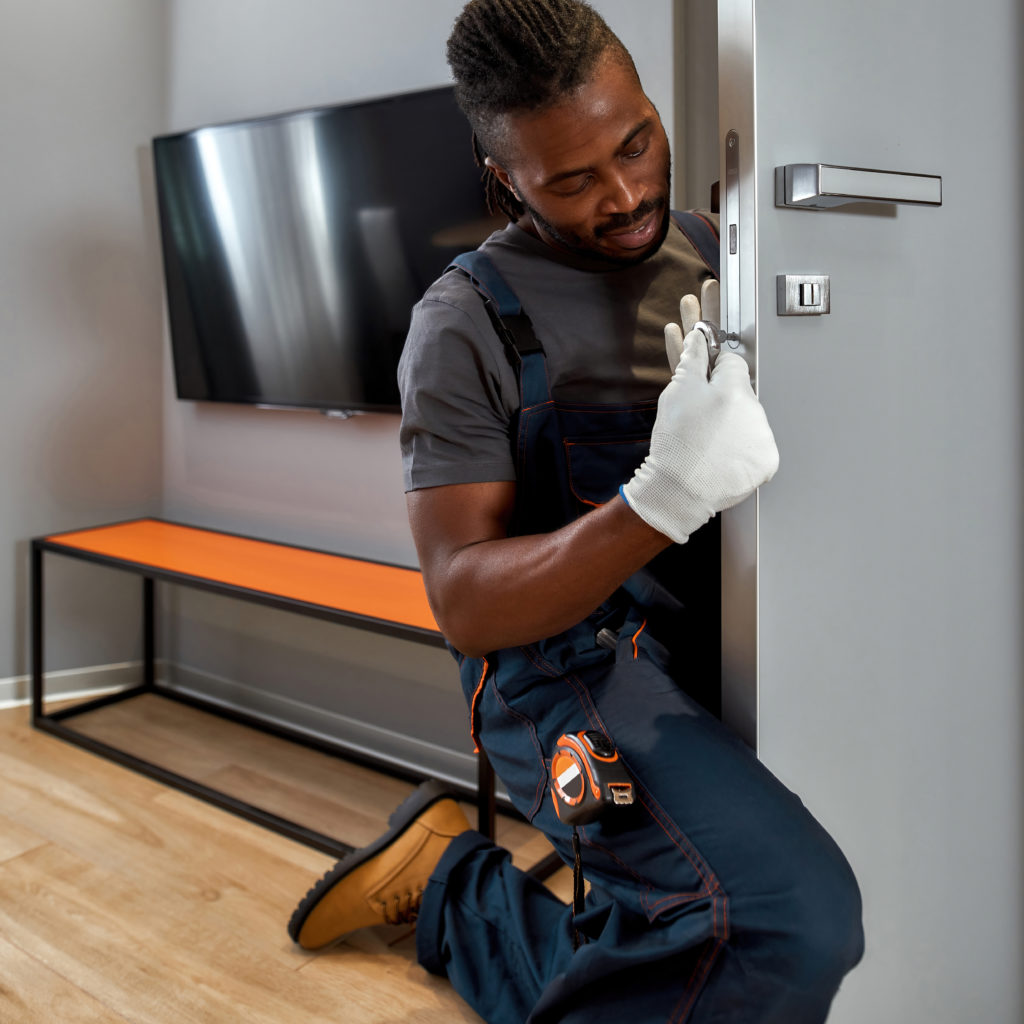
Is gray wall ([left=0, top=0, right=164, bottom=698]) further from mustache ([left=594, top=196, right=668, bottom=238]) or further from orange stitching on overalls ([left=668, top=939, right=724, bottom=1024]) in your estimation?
orange stitching on overalls ([left=668, top=939, right=724, bottom=1024])

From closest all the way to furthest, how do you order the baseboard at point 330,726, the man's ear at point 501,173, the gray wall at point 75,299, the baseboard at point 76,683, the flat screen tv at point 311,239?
the man's ear at point 501,173, the flat screen tv at point 311,239, the baseboard at point 330,726, the gray wall at point 75,299, the baseboard at point 76,683

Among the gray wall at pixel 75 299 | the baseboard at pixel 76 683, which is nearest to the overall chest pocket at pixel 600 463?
the gray wall at pixel 75 299

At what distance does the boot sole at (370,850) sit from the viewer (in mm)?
1654

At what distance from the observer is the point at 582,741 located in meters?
1.10

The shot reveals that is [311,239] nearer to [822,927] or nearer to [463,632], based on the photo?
[463,632]

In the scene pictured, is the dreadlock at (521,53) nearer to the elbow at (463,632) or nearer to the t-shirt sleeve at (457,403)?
the t-shirt sleeve at (457,403)

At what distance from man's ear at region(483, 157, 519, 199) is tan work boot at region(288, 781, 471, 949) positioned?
1.04m

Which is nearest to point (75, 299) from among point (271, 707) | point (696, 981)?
point (271, 707)

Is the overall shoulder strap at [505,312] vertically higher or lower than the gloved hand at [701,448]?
higher

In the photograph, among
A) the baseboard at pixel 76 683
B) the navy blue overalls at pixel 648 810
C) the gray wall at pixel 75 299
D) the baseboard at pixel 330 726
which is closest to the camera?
the navy blue overalls at pixel 648 810

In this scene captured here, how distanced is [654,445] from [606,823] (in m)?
0.44

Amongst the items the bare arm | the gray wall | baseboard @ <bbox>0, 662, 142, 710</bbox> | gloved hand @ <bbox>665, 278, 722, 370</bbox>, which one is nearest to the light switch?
gloved hand @ <bbox>665, 278, 722, 370</bbox>

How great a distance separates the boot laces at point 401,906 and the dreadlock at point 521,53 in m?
1.16

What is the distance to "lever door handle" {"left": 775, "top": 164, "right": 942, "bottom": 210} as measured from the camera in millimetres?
917
